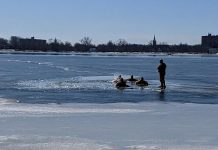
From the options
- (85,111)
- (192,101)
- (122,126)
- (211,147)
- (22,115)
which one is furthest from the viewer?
(192,101)

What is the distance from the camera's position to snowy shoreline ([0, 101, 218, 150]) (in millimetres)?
9383

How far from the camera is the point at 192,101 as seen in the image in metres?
19.6

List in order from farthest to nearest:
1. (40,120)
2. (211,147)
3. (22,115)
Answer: (22,115), (40,120), (211,147)

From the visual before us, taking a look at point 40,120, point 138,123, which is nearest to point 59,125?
point 40,120

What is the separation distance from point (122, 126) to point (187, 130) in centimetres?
158

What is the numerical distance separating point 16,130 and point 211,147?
4375 millimetres

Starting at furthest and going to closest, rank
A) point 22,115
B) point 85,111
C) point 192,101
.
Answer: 1. point 192,101
2. point 85,111
3. point 22,115

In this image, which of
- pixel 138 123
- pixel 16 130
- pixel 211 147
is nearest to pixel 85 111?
pixel 138 123

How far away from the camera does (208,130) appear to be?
11.1 m

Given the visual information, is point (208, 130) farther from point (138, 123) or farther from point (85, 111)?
point (85, 111)

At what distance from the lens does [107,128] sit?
1136cm

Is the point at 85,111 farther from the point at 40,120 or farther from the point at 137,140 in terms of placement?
the point at 137,140

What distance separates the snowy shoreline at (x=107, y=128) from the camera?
9.38m

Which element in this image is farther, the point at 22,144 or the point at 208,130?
the point at 208,130
